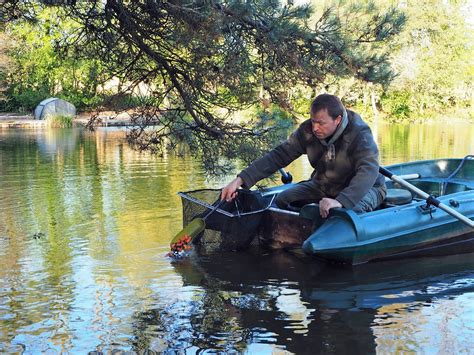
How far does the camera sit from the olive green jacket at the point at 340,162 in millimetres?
6203

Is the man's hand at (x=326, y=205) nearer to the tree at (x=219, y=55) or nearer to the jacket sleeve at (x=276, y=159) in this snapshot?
the jacket sleeve at (x=276, y=159)

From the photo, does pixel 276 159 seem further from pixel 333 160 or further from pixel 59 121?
pixel 59 121

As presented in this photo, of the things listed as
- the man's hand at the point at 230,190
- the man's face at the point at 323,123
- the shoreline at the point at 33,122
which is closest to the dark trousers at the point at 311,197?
the man's face at the point at 323,123

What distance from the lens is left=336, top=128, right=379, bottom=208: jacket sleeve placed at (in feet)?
20.2

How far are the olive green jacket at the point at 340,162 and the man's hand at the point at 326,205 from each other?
47mm

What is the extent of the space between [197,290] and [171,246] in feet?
3.79

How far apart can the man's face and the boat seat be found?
Result: 1.08 m

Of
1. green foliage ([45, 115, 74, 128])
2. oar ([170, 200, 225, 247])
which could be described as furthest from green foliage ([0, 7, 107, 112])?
oar ([170, 200, 225, 247])

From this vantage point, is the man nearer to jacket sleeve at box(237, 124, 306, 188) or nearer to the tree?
jacket sleeve at box(237, 124, 306, 188)

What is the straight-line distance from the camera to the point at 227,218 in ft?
22.9

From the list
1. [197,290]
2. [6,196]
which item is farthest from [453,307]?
[6,196]

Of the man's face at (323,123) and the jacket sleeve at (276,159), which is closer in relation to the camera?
the man's face at (323,123)

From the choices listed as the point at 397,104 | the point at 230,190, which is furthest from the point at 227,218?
the point at 397,104

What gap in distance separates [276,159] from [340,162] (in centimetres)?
57
